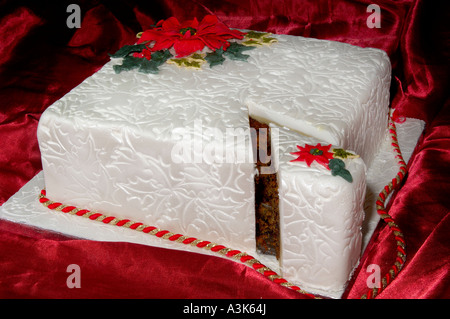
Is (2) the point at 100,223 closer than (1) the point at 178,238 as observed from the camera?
No

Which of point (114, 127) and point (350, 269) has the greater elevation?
point (114, 127)

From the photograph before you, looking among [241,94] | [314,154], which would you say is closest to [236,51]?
[241,94]

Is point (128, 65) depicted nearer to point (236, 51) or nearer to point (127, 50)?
point (127, 50)

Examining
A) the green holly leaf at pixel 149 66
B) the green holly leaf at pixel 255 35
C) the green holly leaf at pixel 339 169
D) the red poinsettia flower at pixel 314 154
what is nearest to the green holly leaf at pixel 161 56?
the green holly leaf at pixel 149 66

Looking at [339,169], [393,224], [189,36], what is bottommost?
[393,224]

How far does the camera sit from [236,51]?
11.5ft

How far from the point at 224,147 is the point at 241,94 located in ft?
1.24

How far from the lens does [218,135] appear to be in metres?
2.92

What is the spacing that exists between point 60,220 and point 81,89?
56 centimetres

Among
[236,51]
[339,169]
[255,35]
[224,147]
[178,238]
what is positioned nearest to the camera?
[339,169]

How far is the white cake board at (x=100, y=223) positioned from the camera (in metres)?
3.08

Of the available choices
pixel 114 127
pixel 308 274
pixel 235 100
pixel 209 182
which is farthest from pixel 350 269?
pixel 114 127

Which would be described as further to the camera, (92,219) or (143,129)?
(92,219)

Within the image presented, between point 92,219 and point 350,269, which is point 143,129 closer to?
point 92,219
